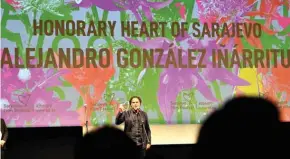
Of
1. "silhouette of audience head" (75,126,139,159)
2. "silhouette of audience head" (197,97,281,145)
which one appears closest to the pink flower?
"silhouette of audience head" (75,126,139,159)

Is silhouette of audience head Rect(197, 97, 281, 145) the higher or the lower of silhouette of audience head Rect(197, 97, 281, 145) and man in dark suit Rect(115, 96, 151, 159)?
the higher

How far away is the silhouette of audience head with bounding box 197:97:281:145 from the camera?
66 cm

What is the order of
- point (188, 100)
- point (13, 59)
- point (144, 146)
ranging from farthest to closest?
point (188, 100) < point (13, 59) < point (144, 146)

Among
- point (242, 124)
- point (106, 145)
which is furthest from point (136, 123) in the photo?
point (242, 124)

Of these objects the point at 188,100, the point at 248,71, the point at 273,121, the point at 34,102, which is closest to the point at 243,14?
the point at 248,71

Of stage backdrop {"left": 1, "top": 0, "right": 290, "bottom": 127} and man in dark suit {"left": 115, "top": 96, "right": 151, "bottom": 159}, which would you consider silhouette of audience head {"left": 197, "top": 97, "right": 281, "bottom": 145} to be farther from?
stage backdrop {"left": 1, "top": 0, "right": 290, "bottom": 127}

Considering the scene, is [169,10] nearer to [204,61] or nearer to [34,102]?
[204,61]

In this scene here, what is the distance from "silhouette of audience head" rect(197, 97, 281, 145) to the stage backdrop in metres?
4.13

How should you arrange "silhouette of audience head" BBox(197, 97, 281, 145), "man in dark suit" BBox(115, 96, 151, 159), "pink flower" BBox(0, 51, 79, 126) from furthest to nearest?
1. "pink flower" BBox(0, 51, 79, 126)
2. "man in dark suit" BBox(115, 96, 151, 159)
3. "silhouette of audience head" BBox(197, 97, 281, 145)

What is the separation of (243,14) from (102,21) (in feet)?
6.07

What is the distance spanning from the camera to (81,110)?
15.8 feet

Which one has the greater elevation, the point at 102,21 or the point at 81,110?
the point at 102,21

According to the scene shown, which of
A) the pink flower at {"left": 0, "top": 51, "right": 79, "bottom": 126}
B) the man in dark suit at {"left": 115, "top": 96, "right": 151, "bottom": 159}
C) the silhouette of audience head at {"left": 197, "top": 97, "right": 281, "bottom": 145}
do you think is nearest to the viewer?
the silhouette of audience head at {"left": 197, "top": 97, "right": 281, "bottom": 145}

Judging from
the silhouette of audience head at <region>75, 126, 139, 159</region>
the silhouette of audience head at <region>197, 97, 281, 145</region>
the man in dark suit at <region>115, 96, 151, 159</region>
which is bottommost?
the man in dark suit at <region>115, 96, 151, 159</region>
